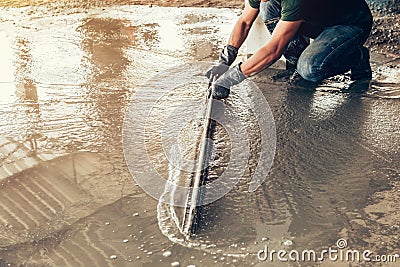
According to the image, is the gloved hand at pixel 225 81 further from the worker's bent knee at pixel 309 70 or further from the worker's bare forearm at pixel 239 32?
the worker's bent knee at pixel 309 70

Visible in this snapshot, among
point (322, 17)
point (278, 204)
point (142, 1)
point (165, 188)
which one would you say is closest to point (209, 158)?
point (165, 188)

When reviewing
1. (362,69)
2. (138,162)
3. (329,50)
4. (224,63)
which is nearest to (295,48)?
(329,50)

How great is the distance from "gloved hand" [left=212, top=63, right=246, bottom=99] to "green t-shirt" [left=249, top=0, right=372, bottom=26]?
421 mm

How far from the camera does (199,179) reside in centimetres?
231

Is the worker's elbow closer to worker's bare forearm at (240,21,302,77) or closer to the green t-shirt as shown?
the green t-shirt

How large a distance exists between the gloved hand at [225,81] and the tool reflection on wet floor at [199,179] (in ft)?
0.09

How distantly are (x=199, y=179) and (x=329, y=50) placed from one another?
1568mm

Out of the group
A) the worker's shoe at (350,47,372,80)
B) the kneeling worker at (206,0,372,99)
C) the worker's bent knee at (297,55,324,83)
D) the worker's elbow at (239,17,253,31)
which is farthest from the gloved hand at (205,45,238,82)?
the worker's shoe at (350,47,372,80)

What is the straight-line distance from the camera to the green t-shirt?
112 inches

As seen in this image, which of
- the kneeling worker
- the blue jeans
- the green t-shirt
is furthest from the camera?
the blue jeans

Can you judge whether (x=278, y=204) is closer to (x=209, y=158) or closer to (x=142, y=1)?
(x=209, y=158)

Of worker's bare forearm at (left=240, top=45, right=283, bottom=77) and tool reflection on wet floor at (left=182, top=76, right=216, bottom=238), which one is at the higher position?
worker's bare forearm at (left=240, top=45, right=283, bottom=77)

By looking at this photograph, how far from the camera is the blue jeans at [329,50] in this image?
3.34 meters

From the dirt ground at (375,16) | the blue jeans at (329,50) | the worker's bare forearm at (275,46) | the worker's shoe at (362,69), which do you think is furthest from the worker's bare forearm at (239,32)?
the dirt ground at (375,16)
